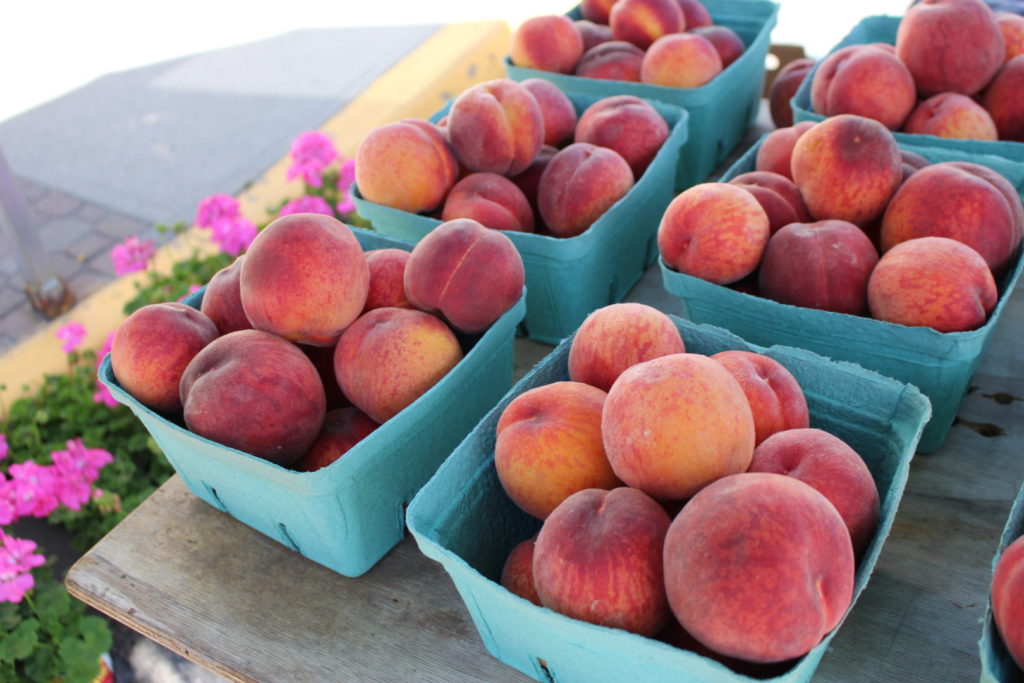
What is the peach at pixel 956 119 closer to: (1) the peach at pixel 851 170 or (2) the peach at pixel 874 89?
(2) the peach at pixel 874 89

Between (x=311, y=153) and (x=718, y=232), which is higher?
(x=718, y=232)

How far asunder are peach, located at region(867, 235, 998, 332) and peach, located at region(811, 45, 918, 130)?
0.38m

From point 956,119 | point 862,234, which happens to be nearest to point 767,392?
point 862,234

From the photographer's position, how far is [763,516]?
0.58 metres

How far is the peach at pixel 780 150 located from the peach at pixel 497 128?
317 millimetres

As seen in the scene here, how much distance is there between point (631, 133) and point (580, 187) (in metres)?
0.17

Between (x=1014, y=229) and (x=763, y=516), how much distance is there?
0.59 m

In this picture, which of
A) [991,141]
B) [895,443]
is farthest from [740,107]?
[895,443]

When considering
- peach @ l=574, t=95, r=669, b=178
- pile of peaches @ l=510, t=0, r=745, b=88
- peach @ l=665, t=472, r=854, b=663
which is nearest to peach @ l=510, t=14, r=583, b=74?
pile of peaches @ l=510, t=0, r=745, b=88

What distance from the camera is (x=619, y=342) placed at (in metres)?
0.81

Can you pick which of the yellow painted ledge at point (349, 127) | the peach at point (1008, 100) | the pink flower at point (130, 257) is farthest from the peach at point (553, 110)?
the yellow painted ledge at point (349, 127)

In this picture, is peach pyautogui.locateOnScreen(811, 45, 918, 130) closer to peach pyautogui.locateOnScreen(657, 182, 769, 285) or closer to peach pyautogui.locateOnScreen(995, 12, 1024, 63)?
peach pyautogui.locateOnScreen(995, 12, 1024, 63)

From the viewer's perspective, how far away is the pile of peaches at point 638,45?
4.65ft

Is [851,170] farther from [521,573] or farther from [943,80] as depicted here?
[521,573]
